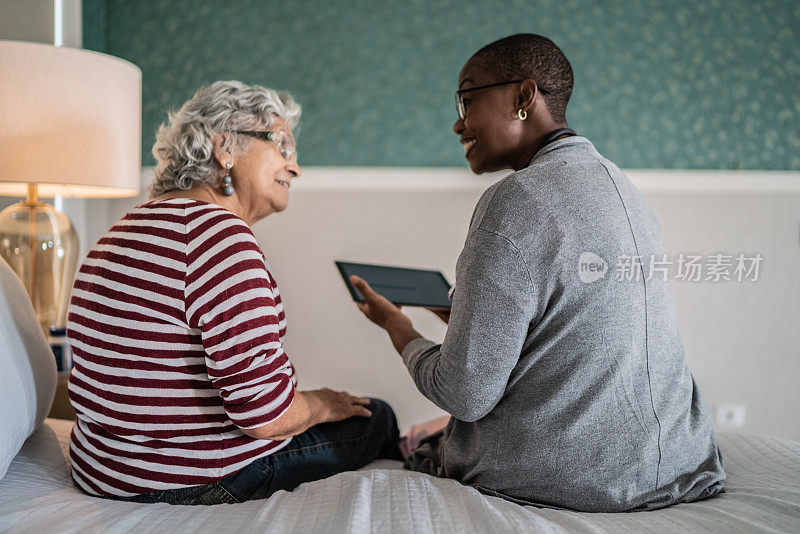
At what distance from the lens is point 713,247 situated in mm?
2113

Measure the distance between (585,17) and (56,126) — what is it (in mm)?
1706

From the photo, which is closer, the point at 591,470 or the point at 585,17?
the point at 591,470

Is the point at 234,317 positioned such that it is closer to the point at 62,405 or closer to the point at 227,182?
the point at 227,182

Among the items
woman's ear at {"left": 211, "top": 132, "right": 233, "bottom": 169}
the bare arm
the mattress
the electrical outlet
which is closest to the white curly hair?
woman's ear at {"left": 211, "top": 132, "right": 233, "bottom": 169}

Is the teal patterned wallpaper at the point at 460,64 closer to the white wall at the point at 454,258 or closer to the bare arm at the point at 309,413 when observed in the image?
the white wall at the point at 454,258

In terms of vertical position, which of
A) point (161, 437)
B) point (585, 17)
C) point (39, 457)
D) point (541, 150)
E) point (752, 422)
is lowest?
point (752, 422)

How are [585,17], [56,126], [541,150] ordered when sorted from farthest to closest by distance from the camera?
[585,17], [56,126], [541,150]

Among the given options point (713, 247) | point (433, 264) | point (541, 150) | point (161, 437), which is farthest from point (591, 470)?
point (713, 247)

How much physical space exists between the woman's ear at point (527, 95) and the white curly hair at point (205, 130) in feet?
1.66

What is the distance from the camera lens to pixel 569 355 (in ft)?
2.95

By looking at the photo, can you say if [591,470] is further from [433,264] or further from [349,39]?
[349,39]

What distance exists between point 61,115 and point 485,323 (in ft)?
3.83

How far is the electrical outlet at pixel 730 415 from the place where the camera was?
2.16 m

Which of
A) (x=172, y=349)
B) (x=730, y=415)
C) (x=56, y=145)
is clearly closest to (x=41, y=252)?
(x=56, y=145)
